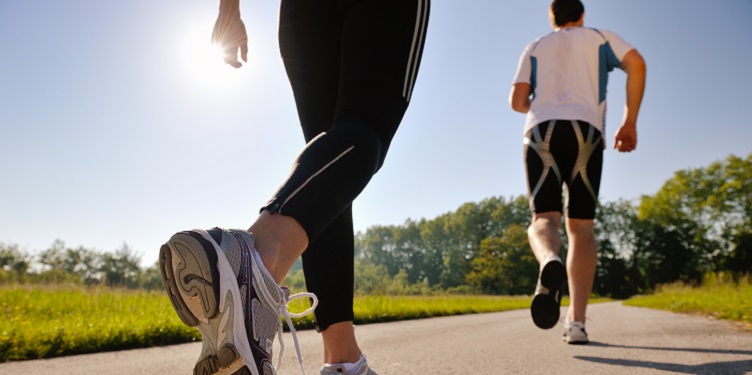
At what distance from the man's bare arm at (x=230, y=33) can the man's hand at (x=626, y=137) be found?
2542 mm

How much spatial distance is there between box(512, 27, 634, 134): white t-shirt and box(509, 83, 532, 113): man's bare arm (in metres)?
0.04

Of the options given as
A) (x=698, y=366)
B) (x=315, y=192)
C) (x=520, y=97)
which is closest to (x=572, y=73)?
(x=520, y=97)

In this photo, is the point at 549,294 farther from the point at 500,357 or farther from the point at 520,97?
the point at 520,97

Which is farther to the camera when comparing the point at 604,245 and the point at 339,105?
the point at 604,245

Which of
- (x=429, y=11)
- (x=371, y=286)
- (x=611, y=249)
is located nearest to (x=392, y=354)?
(x=429, y=11)

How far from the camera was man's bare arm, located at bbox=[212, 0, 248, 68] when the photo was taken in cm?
167

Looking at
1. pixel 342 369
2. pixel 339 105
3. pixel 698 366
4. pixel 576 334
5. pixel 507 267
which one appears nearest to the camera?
pixel 339 105

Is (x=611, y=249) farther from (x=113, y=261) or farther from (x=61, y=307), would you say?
(x=61, y=307)

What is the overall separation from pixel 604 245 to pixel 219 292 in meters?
75.7

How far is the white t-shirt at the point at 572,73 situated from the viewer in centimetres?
319

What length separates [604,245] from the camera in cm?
6875

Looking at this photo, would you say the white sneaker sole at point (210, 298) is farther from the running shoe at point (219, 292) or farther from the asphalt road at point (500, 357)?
the asphalt road at point (500, 357)

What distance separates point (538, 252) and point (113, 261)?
1970 inches

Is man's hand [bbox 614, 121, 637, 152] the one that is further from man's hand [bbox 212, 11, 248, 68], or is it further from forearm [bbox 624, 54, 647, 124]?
man's hand [bbox 212, 11, 248, 68]
